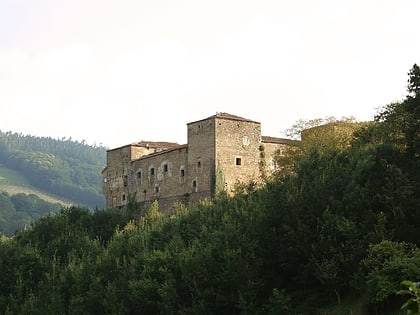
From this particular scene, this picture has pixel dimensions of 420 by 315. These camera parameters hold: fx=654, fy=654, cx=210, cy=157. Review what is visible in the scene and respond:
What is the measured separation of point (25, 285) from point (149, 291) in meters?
14.1

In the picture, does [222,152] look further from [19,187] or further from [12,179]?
[12,179]

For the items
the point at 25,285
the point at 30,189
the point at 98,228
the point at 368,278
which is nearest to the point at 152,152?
the point at 98,228

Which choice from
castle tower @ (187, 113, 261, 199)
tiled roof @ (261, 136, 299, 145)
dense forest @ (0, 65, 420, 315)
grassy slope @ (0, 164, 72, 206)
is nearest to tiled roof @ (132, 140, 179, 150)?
castle tower @ (187, 113, 261, 199)

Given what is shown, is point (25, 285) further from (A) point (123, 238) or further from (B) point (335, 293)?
(B) point (335, 293)

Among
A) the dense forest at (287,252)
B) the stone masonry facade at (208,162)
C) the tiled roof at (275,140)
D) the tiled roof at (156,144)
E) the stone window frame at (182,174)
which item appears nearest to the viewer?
the dense forest at (287,252)

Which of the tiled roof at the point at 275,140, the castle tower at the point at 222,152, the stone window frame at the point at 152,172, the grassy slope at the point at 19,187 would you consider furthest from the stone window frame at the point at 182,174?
the grassy slope at the point at 19,187

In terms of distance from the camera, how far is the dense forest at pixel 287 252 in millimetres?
28797

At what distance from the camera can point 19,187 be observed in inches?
7180

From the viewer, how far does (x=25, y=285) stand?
146ft

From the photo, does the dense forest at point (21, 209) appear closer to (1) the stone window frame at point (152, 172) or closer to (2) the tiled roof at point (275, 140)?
(1) the stone window frame at point (152, 172)

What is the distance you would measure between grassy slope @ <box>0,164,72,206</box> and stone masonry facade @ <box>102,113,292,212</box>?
118776 millimetres

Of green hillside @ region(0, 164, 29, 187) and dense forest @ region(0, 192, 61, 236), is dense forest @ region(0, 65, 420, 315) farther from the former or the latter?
green hillside @ region(0, 164, 29, 187)

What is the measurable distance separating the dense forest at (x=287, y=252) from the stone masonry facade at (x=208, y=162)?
381 inches

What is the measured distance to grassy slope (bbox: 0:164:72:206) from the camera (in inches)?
6978
